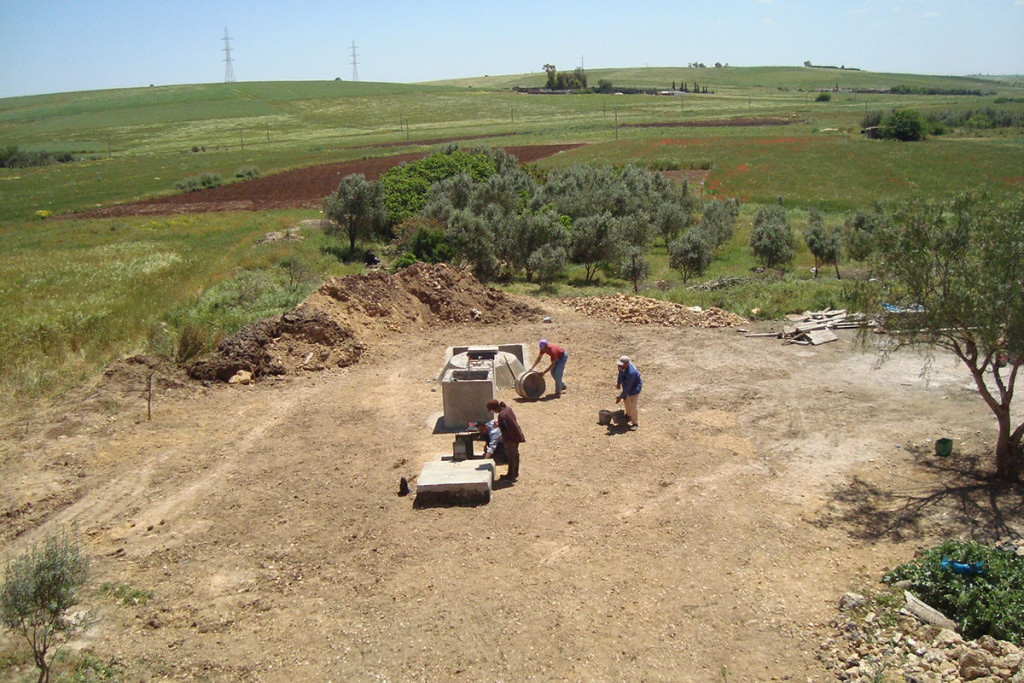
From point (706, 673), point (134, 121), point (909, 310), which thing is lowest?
point (706, 673)

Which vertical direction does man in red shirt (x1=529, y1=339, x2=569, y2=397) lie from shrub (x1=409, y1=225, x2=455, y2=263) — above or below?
below

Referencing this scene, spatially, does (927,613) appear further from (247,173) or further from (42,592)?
(247,173)

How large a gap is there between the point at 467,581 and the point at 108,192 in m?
59.8

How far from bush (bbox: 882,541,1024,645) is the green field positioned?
17.2 ft

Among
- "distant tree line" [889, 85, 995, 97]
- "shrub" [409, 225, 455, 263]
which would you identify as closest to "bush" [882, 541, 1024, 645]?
"shrub" [409, 225, 455, 263]

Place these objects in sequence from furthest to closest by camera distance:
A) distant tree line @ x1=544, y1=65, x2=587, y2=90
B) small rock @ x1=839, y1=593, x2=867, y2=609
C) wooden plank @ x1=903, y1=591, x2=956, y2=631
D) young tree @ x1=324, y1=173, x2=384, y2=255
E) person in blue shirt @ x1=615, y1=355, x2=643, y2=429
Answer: distant tree line @ x1=544, y1=65, x2=587, y2=90 → young tree @ x1=324, y1=173, x2=384, y2=255 → person in blue shirt @ x1=615, y1=355, x2=643, y2=429 → small rock @ x1=839, y1=593, x2=867, y2=609 → wooden plank @ x1=903, y1=591, x2=956, y2=631

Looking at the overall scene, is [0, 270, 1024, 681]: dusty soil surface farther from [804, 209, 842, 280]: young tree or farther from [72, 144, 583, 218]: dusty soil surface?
[72, 144, 583, 218]: dusty soil surface

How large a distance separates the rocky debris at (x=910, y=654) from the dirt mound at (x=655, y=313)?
12.2 metres

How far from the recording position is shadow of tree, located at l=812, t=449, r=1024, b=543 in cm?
962

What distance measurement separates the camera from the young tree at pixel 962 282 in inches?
385

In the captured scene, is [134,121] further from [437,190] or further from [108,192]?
[437,190]

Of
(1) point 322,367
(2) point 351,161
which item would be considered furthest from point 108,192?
(1) point 322,367

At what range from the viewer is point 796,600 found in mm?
8422

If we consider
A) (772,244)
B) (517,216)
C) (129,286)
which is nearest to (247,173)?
(129,286)
